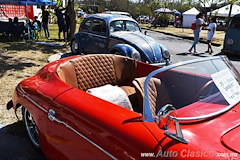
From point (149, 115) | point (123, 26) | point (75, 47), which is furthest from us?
point (75, 47)

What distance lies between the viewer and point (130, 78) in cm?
349

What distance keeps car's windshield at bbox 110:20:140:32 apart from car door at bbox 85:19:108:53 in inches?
11.3

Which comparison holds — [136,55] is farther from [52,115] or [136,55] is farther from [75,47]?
[52,115]

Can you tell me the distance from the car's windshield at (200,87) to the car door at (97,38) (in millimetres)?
5360

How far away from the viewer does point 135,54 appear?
6148 millimetres

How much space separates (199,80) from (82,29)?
6874 millimetres

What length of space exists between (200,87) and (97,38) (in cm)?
584

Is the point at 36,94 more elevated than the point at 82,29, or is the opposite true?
the point at 82,29

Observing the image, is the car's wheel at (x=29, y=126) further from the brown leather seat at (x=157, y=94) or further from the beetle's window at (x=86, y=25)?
the beetle's window at (x=86, y=25)

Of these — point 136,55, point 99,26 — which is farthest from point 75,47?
point 136,55

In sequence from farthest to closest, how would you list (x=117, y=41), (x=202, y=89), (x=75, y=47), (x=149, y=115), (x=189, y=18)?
1. (x=189, y=18)
2. (x=75, y=47)
3. (x=117, y=41)
4. (x=202, y=89)
5. (x=149, y=115)

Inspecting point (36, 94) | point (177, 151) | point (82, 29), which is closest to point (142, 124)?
point (177, 151)

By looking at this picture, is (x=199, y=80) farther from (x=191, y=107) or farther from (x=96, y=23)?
(x=96, y=23)

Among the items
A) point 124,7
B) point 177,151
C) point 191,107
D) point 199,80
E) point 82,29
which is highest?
point 124,7
